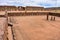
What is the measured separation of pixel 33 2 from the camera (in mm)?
9891

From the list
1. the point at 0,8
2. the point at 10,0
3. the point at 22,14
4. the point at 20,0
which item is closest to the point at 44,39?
the point at 10,0

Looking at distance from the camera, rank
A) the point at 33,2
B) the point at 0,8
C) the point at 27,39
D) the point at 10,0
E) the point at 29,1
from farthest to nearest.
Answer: the point at 0,8 → the point at 33,2 → the point at 29,1 → the point at 10,0 → the point at 27,39

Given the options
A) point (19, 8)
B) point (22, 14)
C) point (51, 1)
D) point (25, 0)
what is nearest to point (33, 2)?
point (25, 0)

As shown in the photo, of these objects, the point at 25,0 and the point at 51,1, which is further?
the point at 25,0

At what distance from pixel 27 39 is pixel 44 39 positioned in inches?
27.3

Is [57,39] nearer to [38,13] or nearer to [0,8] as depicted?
[38,13]

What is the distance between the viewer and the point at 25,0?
31.7ft

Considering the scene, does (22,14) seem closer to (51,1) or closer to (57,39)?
(51,1)

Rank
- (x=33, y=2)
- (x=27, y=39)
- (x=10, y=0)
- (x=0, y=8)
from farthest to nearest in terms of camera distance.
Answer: (x=0, y=8) < (x=33, y=2) < (x=10, y=0) < (x=27, y=39)

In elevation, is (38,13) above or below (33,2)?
below

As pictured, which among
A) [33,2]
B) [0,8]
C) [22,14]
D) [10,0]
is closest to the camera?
[10,0]

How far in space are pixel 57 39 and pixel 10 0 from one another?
4.52 metres

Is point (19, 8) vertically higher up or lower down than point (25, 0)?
lower down

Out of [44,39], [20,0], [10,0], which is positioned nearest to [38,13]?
[20,0]
